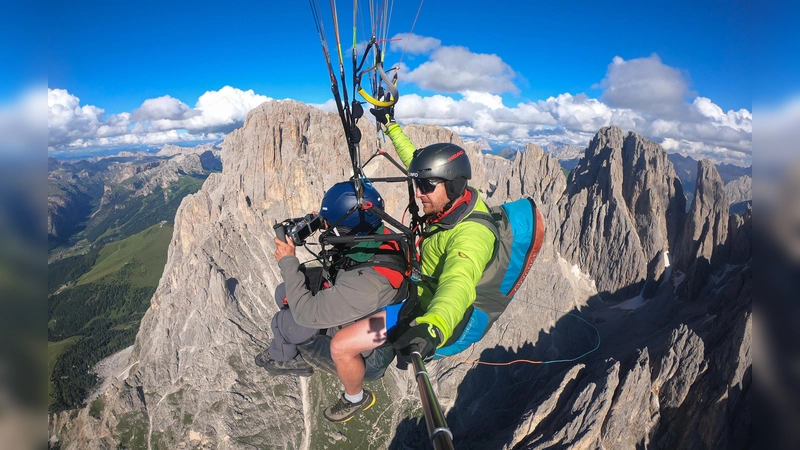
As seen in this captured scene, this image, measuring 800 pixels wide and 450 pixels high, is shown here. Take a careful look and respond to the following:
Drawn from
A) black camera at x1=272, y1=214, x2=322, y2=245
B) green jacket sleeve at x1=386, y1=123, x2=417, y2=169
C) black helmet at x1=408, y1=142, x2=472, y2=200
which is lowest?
black camera at x1=272, y1=214, x2=322, y2=245

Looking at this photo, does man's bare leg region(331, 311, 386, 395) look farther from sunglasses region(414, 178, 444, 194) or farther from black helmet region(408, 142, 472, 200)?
black helmet region(408, 142, 472, 200)

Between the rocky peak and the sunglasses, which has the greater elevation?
the sunglasses

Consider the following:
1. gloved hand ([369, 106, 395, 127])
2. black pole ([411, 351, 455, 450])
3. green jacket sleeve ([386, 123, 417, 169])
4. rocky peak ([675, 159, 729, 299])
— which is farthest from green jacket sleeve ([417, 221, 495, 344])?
rocky peak ([675, 159, 729, 299])

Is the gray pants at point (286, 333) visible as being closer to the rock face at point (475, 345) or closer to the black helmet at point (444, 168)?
the black helmet at point (444, 168)

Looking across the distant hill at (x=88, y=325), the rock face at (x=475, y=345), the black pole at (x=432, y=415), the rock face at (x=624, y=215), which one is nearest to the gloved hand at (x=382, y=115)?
the black pole at (x=432, y=415)

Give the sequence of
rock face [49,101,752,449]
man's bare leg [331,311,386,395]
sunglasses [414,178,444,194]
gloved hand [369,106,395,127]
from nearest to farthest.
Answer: man's bare leg [331,311,386,395] → sunglasses [414,178,444,194] → gloved hand [369,106,395,127] → rock face [49,101,752,449]

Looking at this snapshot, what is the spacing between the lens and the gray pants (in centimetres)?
730

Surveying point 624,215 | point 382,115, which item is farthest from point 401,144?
point 624,215

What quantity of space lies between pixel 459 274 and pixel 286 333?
4401 millimetres

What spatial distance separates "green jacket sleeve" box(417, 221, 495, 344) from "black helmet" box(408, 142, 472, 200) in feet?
2.81

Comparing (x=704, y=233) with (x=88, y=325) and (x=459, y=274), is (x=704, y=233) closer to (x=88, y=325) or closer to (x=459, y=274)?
(x=459, y=274)

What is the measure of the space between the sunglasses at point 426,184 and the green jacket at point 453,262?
25.9 inches

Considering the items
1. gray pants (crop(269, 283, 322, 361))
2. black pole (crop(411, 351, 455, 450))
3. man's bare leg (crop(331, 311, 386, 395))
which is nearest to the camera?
black pole (crop(411, 351, 455, 450))

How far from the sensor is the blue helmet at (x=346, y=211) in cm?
689
